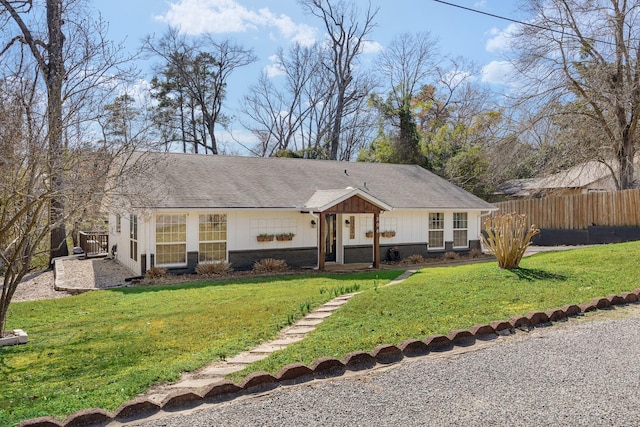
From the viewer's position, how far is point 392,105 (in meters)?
32.0

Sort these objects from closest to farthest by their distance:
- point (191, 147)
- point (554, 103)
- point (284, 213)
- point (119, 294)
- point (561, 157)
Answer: point (119, 294) → point (284, 213) → point (554, 103) → point (561, 157) → point (191, 147)

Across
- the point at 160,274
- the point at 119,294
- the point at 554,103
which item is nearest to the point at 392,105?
the point at 554,103

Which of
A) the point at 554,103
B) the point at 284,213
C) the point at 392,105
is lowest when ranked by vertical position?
the point at 284,213

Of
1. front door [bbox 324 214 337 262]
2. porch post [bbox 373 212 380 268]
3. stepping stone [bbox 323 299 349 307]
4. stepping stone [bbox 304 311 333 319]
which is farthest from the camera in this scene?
front door [bbox 324 214 337 262]

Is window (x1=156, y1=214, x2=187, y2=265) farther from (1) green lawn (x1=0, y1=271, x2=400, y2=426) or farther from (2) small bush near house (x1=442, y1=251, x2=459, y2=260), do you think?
(2) small bush near house (x1=442, y1=251, x2=459, y2=260)

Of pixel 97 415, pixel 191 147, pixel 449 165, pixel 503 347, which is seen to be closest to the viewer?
pixel 97 415

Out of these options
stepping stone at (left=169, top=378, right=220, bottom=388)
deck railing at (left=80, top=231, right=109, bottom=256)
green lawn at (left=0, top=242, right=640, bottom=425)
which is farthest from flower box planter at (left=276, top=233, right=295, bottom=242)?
stepping stone at (left=169, top=378, right=220, bottom=388)

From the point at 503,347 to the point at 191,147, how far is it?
105ft

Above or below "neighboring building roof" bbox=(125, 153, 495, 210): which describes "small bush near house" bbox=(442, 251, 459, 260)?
below

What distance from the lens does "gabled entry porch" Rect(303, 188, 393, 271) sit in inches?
621

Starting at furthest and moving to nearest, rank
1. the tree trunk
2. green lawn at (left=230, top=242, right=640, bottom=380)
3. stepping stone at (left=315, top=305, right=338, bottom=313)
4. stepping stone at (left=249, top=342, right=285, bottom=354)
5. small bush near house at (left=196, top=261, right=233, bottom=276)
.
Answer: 1. small bush near house at (left=196, top=261, right=233, bottom=276)
2. stepping stone at (left=315, top=305, right=338, bottom=313)
3. the tree trunk
4. stepping stone at (left=249, top=342, right=285, bottom=354)
5. green lawn at (left=230, top=242, right=640, bottom=380)

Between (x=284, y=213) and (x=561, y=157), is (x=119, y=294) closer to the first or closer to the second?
(x=284, y=213)

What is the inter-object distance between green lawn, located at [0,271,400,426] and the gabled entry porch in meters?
3.40

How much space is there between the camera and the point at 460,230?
781 inches
